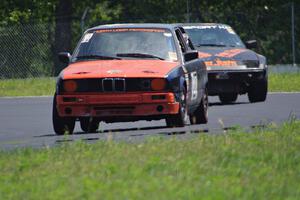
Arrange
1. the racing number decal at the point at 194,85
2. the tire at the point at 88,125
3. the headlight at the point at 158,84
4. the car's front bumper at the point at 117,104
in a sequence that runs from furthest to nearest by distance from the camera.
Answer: the racing number decal at the point at 194,85 < the tire at the point at 88,125 < the headlight at the point at 158,84 < the car's front bumper at the point at 117,104

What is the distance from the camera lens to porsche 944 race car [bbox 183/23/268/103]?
83.5 ft

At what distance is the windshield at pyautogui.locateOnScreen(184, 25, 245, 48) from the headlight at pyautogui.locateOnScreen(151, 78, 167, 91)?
8964 mm

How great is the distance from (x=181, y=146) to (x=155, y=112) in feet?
11.8

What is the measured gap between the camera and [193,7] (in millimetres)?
48906

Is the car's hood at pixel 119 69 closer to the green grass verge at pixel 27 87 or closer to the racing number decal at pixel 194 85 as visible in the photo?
the racing number decal at pixel 194 85

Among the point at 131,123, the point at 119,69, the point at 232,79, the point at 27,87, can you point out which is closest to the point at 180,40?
the point at 131,123

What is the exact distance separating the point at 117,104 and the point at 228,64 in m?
8.48

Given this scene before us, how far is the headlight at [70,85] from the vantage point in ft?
57.6

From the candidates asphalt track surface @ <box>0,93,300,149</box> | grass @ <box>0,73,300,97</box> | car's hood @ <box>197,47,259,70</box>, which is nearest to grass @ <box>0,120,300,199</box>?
asphalt track surface @ <box>0,93,300,149</box>

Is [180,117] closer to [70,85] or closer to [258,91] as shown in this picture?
[70,85]

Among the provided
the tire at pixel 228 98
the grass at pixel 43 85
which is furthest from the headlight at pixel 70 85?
the grass at pixel 43 85

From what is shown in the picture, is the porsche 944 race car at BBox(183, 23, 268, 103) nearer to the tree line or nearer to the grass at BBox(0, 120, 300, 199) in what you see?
the grass at BBox(0, 120, 300, 199)

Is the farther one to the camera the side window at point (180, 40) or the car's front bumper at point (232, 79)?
the car's front bumper at point (232, 79)

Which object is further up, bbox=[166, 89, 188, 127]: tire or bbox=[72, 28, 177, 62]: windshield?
bbox=[72, 28, 177, 62]: windshield
